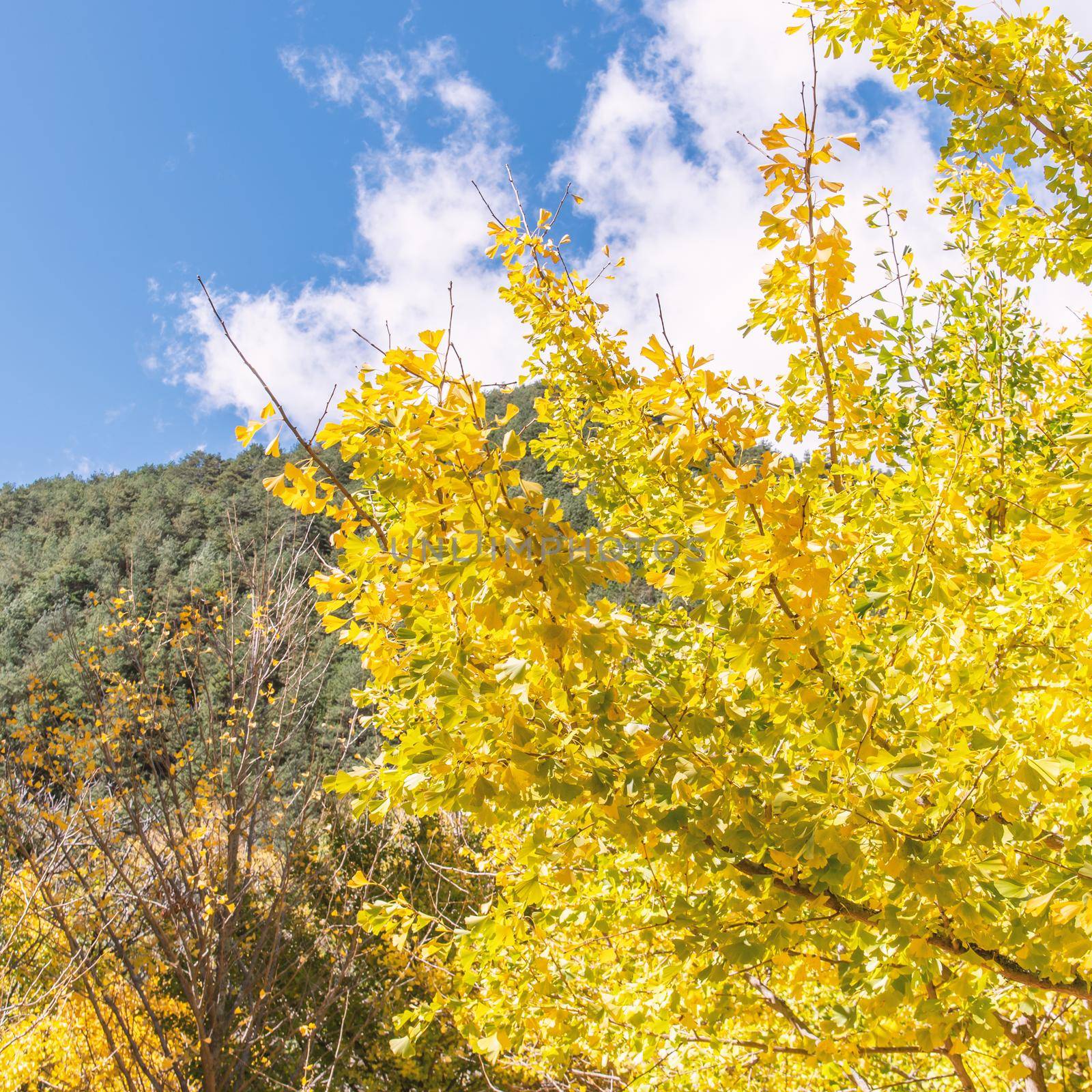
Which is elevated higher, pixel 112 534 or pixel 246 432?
pixel 112 534

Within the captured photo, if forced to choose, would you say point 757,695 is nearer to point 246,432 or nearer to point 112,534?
point 246,432

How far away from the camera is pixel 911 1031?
250 cm

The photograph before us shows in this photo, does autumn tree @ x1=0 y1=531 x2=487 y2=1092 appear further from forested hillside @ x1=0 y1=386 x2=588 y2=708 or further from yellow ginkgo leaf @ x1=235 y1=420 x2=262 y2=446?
yellow ginkgo leaf @ x1=235 y1=420 x2=262 y2=446

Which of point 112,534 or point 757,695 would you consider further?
point 112,534

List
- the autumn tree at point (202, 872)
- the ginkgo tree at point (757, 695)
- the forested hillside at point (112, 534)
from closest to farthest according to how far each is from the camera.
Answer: the ginkgo tree at point (757, 695) < the autumn tree at point (202, 872) < the forested hillside at point (112, 534)

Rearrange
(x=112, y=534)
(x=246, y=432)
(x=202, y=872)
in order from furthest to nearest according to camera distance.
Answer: (x=112, y=534)
(x=202, y=872)
(x=246, y=432)

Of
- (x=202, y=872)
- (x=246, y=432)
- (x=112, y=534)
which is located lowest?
(x=202, y=872)

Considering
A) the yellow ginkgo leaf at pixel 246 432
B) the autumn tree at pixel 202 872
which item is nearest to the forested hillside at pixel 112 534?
the autumn tree at pixel 202 872

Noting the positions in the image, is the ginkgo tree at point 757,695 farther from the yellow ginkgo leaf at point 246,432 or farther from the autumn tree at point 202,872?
the autumn tree at point 202,872

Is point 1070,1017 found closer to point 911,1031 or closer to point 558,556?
point 911,1031

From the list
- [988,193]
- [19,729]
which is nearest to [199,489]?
[19,729]

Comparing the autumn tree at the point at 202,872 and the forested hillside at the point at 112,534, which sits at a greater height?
the forested hillside at the point at 112,534

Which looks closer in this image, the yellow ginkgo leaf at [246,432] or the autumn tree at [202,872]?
the yellow ginkgo leaf at [246,432]

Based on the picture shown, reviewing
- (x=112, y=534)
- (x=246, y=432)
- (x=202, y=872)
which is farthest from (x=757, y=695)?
(x=112, y=534)
